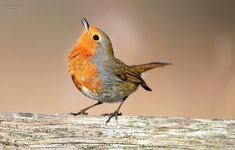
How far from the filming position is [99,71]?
139 centimetres

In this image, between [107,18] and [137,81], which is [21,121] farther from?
[107,18]

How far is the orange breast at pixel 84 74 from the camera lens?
4.32 feet

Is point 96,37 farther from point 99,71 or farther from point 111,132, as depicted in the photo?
point 111,132

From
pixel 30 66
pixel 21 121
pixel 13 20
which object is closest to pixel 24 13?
pixel 13 20

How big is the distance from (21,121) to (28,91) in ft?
1.77

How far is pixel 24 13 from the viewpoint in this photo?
71.3 inches

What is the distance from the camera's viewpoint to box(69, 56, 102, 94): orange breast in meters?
1.32

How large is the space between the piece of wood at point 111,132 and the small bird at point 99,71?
32mm

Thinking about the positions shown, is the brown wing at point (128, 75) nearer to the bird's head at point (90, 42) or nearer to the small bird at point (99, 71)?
the small bird at point (99, 71)

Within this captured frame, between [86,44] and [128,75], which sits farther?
[128,75]

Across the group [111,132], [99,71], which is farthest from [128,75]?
[111,132]

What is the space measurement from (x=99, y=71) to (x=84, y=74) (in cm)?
6

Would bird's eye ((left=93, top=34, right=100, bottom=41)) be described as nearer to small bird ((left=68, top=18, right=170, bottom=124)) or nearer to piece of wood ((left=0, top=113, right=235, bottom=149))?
small bird ((left=68, top=18, right=170, bottom=124))

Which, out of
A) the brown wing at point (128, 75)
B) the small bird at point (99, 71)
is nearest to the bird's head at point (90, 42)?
the small bird at point (99, 71)
